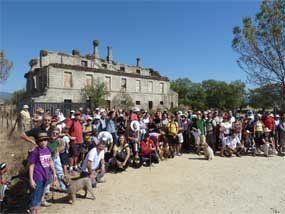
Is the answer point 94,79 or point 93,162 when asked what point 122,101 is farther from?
point 93,162

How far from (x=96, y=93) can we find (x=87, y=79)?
8.98 feet

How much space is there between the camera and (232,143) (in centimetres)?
984

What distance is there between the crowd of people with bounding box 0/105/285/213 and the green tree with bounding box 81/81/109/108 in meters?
20.2

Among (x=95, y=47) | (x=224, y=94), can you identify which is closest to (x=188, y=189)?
(x=95, y=47)

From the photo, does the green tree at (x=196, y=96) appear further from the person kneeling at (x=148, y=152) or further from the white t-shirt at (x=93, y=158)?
the white t-shirt at (x=93, y=158)

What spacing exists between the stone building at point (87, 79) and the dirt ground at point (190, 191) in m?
20.8

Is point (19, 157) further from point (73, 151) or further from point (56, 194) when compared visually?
point (56, 194)

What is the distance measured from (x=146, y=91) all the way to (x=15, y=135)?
29.4 metres

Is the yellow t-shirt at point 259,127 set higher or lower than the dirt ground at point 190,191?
higher

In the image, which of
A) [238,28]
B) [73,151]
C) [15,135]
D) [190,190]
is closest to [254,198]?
[190,190]

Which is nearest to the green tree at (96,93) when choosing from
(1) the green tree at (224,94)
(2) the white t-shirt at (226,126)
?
(2) the white t-shirt at (226,126)

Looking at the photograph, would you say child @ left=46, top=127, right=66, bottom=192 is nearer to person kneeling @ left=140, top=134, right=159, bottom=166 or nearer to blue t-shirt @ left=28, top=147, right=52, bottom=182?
blue t-shirt @ left=28, top=147, right=52, bottom=182

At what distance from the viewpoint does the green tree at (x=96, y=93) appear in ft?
101

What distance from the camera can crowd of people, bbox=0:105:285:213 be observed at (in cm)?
557
